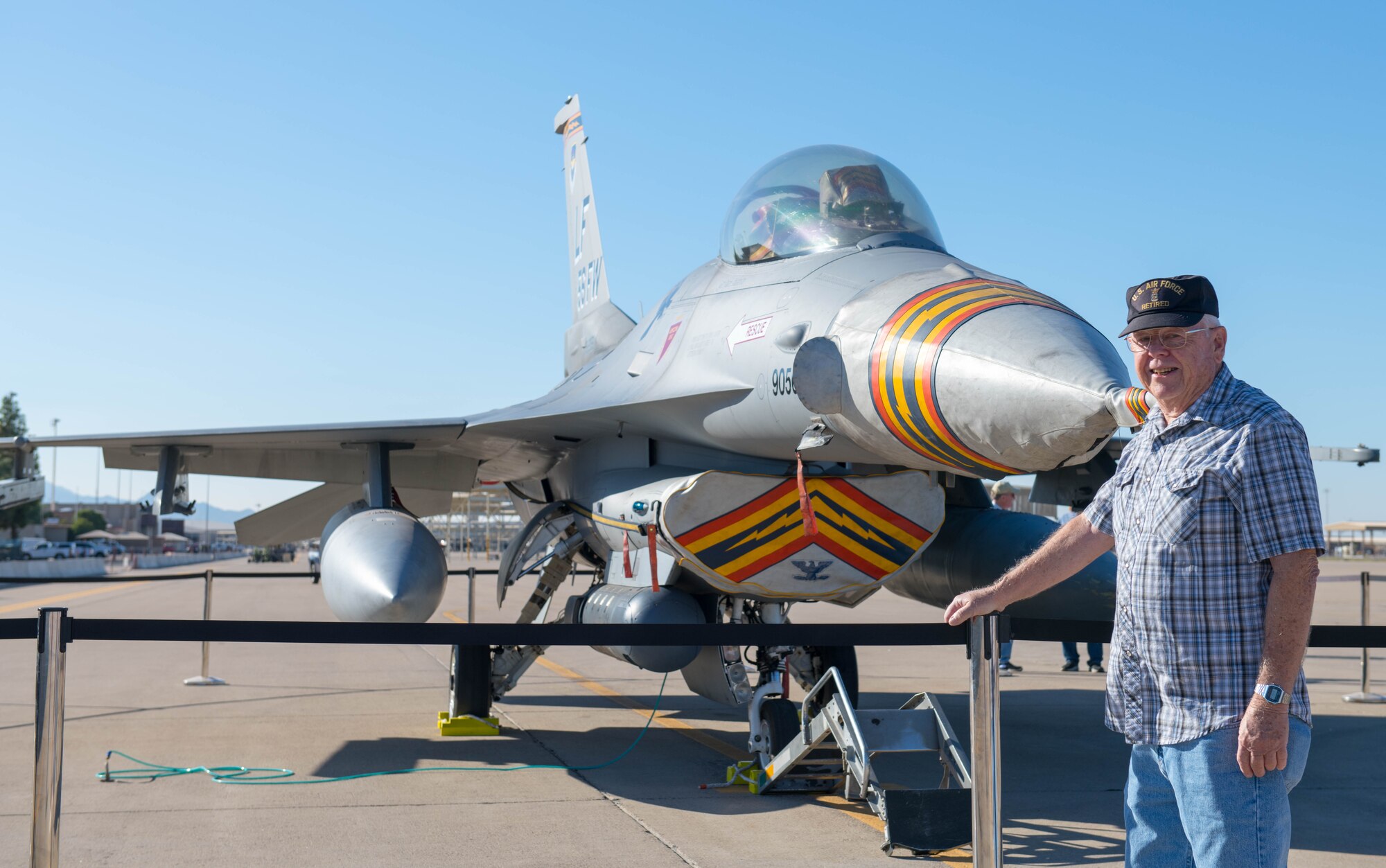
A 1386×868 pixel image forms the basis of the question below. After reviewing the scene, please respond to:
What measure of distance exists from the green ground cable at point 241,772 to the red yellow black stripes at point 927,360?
3687 millimetres

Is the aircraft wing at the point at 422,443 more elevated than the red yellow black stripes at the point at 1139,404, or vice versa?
the aircraft wing at the point at 422,443

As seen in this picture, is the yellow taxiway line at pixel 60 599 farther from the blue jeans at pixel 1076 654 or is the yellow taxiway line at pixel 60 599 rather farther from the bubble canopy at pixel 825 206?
the bubble canopy at pixel 825 206

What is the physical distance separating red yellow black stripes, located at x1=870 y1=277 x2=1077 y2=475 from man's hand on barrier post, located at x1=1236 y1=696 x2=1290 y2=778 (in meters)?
1.89

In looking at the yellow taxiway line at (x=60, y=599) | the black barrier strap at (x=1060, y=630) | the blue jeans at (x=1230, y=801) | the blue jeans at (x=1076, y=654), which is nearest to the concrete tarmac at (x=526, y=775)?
the blue jeans at (x=1076, y=654)

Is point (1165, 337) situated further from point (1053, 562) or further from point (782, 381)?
point (782, 381)

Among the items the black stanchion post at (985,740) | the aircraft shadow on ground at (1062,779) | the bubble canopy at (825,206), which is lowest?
the aircraft shadow on ground at (1062,779)

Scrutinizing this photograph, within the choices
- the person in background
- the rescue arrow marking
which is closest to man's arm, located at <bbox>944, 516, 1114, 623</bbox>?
the rescue arrow marking

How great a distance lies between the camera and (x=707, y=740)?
27.8 ft

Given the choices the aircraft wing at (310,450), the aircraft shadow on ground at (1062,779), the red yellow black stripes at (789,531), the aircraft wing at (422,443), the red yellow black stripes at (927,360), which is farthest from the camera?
the aircraft wing at (310,450)

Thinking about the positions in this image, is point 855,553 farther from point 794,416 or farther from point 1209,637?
point 1209,637

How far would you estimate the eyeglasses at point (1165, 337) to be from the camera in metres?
2.67

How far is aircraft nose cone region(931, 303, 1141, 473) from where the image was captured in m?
3.76

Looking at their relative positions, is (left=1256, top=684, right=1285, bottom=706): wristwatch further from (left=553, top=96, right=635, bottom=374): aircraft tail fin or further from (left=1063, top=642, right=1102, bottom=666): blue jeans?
(left=1063, top=642, right=1102, bottom=666): blue jeans

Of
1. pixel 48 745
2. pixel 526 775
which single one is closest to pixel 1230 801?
pixel 48 745
